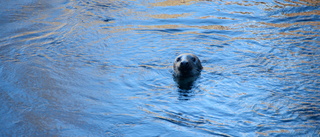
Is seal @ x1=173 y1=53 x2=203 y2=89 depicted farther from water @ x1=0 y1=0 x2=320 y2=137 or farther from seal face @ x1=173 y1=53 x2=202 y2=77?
water @ x1=0 y1=0 x2=320 y2=137

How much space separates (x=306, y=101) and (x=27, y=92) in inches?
194

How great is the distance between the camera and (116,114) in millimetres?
5977

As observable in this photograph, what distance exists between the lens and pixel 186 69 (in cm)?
813

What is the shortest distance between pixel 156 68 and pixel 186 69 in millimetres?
808

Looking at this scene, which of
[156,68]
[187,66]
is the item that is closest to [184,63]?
[187,66]

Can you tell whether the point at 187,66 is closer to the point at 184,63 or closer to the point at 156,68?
the point at 184,63

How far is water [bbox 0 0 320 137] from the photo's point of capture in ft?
18.5

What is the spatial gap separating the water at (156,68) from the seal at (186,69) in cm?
19

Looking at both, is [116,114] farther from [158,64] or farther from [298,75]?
[298,75]

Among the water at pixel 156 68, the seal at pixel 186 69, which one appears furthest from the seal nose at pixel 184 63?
the water at pixel 156 68

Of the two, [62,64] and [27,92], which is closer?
[27,92]

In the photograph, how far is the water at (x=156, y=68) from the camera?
5.64m

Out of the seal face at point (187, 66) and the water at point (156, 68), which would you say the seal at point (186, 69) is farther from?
the water at point (156, 68)

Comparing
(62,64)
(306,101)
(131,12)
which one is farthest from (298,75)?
(131,12)
